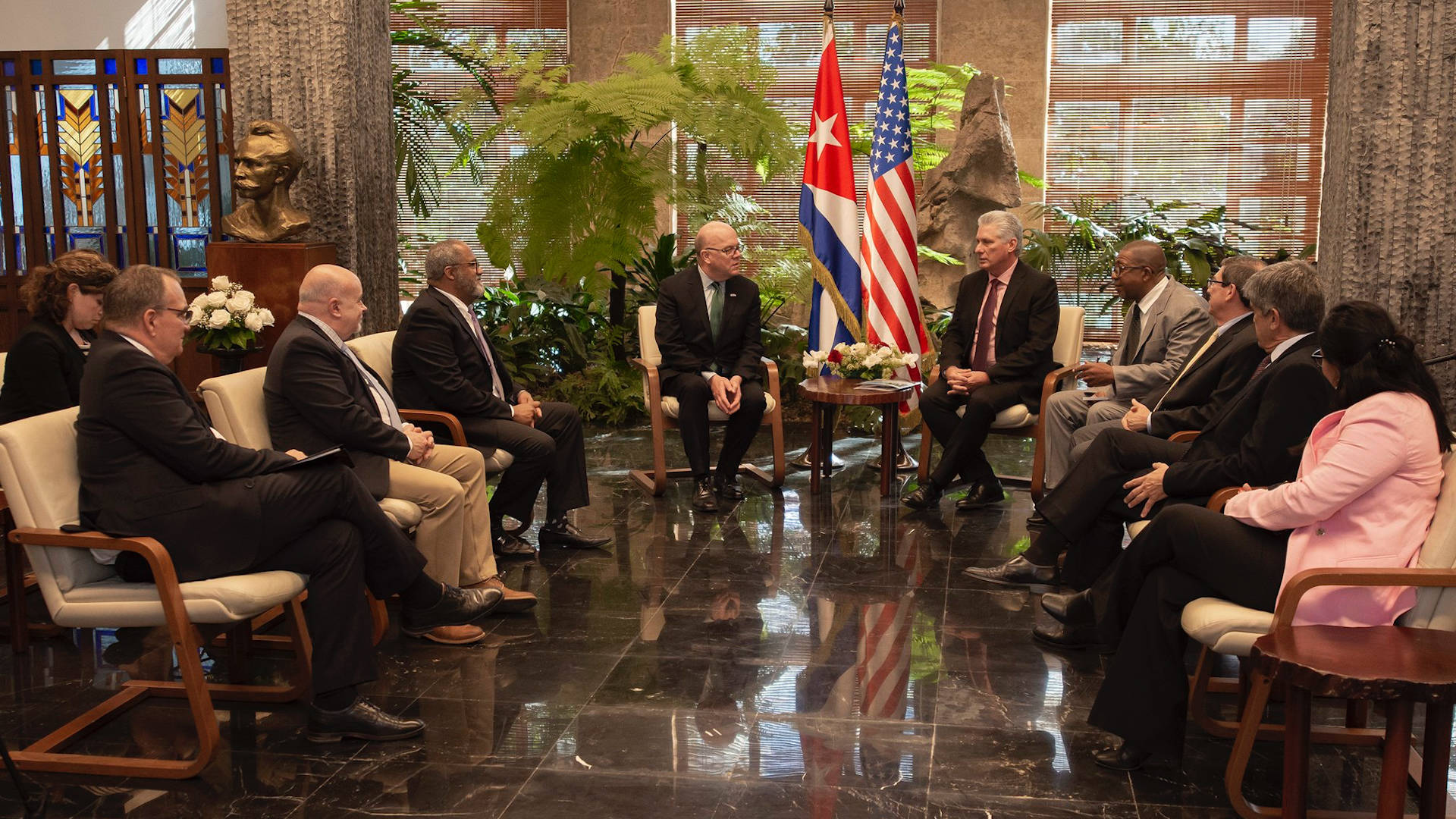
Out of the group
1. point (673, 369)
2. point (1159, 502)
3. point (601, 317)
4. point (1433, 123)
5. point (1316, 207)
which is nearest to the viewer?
point (1159, 502)

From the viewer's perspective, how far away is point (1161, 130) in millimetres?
11477

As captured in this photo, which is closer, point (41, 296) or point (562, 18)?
point (41, 296)

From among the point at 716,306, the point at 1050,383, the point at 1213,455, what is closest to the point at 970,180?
the point at 716,306

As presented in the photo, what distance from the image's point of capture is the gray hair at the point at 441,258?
515 cm

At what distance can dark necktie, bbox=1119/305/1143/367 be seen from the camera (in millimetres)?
5594

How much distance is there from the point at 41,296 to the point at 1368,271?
5.40m

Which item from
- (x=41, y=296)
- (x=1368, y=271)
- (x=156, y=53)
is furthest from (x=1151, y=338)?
(x=156, y=53)

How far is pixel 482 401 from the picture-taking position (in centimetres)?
516

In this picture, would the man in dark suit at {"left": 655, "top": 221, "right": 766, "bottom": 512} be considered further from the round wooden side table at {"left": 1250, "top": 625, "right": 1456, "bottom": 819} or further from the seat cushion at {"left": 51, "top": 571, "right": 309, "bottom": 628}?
the round wooden side table at {"left": 1250, "top": 625, "right": 1456, "bottom": 819}

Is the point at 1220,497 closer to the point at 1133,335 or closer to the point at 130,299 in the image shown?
the point at 1133,335

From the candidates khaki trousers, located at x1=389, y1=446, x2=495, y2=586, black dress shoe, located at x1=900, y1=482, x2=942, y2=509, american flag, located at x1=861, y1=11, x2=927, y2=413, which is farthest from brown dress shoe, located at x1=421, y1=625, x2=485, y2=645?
american flag, located at x1=861, y1=11, x2=927, y2=413

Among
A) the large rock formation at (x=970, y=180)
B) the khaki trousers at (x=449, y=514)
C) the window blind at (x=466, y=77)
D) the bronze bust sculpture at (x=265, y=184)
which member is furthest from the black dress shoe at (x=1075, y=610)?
the window blind at (x=466, y=77)

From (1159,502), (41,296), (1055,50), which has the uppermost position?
(1055,50)

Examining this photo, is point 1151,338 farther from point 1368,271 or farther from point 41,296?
point 41,296
